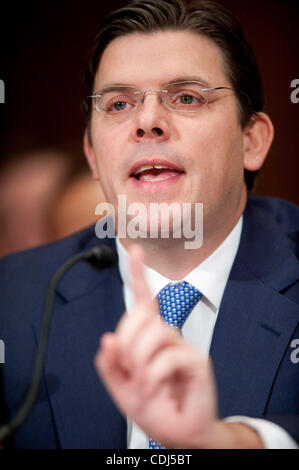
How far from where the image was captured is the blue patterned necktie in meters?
1.25

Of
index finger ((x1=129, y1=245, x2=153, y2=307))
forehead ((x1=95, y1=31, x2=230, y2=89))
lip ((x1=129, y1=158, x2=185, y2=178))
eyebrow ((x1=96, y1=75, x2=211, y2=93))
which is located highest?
forehead ((x1=95, y1=31, x2=230, y2=89))

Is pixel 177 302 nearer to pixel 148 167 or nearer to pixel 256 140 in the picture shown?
pixel 148 167

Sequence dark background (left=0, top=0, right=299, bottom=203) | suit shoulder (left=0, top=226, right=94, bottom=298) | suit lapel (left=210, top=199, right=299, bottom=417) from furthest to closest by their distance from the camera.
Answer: dark background (left=0, top=0, right=299, bottom=203)
suit shoulder (left=0, top=226, right=94, bottom=298)
suit lapel (left=210, top=199, right=299, bottom=417)

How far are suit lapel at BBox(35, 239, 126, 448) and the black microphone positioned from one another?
434 mm

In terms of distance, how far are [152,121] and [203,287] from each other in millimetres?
435

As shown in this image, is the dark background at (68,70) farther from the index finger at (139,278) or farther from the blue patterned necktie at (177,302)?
the index finger at (139,278)

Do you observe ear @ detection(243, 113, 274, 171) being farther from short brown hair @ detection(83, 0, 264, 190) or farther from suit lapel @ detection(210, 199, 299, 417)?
suit lapel @ detection(210, 199, 299, 417)

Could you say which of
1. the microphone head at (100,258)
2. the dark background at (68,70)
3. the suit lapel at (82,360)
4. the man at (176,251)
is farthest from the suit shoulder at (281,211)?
the microphone head at (100,258)

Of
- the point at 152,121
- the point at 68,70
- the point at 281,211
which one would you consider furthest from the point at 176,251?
the point at 68,70

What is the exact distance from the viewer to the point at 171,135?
1220 millimetres

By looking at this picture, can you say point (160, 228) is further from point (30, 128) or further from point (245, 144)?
point (30, 128)

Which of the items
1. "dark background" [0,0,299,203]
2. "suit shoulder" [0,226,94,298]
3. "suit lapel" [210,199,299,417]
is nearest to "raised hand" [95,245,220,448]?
"suit lapel" [210,199,299,417]

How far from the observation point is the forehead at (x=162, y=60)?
4.14 ft

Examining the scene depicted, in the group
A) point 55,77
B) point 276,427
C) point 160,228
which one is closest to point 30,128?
point 55,77
